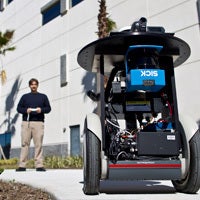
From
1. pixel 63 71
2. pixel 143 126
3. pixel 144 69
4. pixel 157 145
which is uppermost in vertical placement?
pixel 63 71

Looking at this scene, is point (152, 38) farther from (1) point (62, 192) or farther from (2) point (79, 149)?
(2) point (79, 149)

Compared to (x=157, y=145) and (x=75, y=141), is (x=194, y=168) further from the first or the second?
Answer: (x=75, y=141)

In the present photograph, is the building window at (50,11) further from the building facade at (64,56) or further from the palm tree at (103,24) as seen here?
the palm tree at (103,24)

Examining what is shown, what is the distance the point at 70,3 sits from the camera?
17250 mm

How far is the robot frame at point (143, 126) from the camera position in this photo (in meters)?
3.00

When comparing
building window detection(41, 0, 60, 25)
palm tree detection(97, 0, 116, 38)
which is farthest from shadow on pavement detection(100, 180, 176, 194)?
building window detection(41, 0, 60, 25)

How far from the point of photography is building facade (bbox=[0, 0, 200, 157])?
1116 centimetres

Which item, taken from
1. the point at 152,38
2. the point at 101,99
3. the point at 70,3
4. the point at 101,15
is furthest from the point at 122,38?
the point at 70,3

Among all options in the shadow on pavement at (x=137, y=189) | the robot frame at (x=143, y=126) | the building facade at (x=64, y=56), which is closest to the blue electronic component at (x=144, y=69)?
the robot frame at (x=143, y=126)

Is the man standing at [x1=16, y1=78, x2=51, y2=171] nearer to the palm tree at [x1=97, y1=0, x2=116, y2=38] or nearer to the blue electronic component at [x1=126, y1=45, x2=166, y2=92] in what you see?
the blue electronic component at [x1=126, y1=45, x2=166, y2=92]

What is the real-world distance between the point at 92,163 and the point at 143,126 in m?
0.70

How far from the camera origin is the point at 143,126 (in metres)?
3.34

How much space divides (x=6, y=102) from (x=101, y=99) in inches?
777

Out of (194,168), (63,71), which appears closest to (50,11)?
(63,71)
